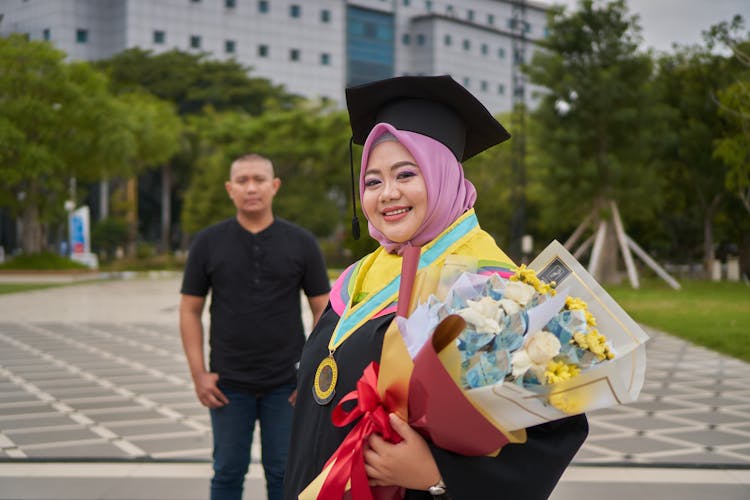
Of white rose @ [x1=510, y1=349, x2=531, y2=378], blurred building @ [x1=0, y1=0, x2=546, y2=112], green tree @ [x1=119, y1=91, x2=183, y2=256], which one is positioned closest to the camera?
white rose @ [x1=510, y1=349, x2=531, y2=378]

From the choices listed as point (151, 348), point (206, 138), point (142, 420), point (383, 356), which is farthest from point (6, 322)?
point (206, 138)

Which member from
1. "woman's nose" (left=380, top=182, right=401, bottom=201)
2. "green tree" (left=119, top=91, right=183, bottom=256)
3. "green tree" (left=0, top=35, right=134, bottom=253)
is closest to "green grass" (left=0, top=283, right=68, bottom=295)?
"green tree" (left=0, top=35, right=134, bottom=253)

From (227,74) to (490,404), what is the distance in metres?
49.5

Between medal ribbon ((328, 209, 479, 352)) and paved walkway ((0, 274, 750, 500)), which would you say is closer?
medal ribbon ((328, 209, 479, 352))

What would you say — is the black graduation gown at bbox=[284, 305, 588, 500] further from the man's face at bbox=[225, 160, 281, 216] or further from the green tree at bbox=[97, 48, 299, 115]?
the green tree at bbox=[97, 48, 299, 115]

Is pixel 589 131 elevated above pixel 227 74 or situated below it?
below

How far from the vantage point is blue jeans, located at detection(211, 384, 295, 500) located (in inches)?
136

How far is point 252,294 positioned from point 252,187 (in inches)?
18.7

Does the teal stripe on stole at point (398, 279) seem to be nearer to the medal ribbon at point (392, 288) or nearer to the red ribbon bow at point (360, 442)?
the medal ribbon at point (392, 288)

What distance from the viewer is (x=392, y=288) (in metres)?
1.88

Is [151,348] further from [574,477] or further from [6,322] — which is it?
[574,477]

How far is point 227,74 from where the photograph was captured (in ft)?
161

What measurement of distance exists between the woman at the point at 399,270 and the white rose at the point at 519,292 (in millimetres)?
206

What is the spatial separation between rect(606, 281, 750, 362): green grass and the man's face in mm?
2896
